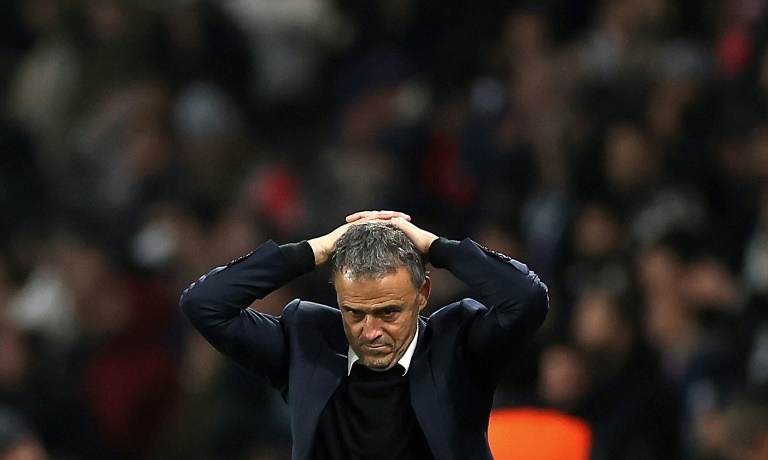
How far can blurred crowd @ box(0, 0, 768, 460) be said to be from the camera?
5602 mm

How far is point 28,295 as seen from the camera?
7.45 metres

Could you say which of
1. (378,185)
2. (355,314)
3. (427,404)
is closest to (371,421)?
(427,404)

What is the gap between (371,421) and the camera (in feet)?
10.4

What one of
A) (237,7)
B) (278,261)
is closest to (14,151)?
(237,7)

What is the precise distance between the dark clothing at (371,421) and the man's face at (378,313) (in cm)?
5

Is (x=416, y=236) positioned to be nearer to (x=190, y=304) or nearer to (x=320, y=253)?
(x=320, y=253)

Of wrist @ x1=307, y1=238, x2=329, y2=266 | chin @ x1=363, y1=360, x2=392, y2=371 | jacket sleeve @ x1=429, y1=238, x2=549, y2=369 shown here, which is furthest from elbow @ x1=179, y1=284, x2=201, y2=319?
jacket sleeve @ x1=429, y1=238, x2=549, y2=369

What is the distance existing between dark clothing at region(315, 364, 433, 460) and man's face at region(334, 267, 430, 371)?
53mm

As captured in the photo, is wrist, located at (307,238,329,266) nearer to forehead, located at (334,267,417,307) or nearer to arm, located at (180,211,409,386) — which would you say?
arm, located at (180,211,409,386)

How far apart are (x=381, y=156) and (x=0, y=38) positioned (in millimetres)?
2628

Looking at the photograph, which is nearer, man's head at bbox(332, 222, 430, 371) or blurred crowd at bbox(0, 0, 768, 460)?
man's head at bbox(332, 222, 430, 371)

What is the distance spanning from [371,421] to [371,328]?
8.4 inches

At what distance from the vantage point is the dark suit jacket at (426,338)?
10.2 feet

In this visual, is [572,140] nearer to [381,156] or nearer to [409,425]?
[381,156]
